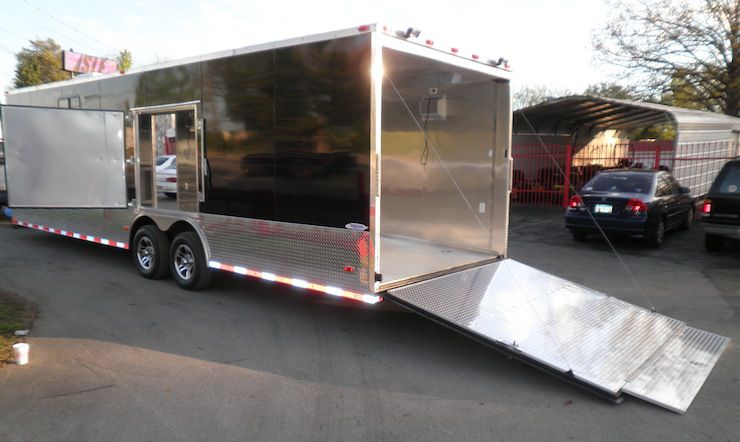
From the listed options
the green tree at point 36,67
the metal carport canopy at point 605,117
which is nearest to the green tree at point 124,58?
the green tree at point 36,67

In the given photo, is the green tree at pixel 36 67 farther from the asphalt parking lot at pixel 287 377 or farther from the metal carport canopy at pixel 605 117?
the asphalt parking lot at pixel 287 377

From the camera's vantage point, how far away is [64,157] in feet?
24.1

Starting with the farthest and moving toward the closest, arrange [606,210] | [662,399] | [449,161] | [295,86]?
[606,210]
[449,161]
[295,86]
[662,399]

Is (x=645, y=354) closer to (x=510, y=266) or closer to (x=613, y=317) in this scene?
(x=613, y=317)

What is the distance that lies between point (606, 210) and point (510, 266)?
5264 mm

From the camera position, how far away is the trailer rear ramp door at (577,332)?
164 inches

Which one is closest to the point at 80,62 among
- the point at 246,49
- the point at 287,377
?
the point at 246,49

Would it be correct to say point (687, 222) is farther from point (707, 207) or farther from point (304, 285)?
point (304, 285)

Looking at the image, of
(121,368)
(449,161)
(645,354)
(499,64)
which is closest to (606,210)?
(449,161)

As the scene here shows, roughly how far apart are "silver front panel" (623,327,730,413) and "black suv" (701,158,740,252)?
4778mm

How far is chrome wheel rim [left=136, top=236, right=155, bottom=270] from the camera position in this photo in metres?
7.51

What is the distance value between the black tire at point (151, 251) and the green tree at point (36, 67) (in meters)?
34.6

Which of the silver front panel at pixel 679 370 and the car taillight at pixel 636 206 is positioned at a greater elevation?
the car taillight at pixel 636 206

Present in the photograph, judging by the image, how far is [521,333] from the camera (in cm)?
462
